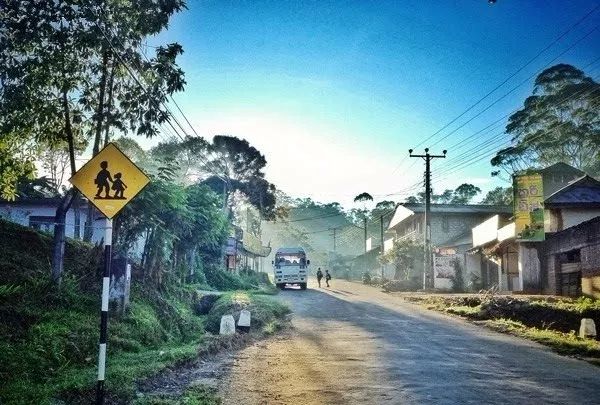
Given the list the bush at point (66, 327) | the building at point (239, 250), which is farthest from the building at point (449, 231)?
the bush at point (66, 327)

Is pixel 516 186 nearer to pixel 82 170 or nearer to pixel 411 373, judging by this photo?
pixel 411 373

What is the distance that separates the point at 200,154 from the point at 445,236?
26735mm

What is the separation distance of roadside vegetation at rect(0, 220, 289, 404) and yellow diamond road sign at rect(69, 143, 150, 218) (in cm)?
262

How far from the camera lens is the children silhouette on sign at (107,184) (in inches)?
239

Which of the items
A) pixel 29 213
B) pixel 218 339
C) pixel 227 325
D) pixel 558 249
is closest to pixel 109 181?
pixel 218 339

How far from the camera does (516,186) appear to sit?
24.3 metres

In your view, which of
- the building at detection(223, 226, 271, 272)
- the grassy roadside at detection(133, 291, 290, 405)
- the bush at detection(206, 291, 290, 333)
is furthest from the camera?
the building at detection(223, 226, 271, 272)

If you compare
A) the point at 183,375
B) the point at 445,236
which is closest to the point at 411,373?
the point at 183,375

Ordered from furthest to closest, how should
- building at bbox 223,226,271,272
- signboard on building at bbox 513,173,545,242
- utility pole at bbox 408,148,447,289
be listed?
building at bbox 223,226,271,272
utility pole at bbox 408,148,447,289
signboard on building at bbox 513,173,545,242

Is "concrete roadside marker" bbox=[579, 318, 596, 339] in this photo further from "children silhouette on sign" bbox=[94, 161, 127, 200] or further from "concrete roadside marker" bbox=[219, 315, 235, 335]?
"children silhouette on sign" bbox=[94, 161, 127, 200]

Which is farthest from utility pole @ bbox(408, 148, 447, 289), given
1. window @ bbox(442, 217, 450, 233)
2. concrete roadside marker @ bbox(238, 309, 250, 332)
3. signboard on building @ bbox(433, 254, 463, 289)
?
concrete roadside marker @ bbox(238, 309, 250, 332)

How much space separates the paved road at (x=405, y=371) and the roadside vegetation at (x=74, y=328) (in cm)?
143

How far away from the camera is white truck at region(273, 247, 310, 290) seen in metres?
38.8

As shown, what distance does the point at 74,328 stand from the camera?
847 centimetres
